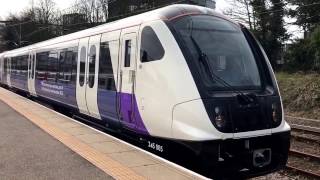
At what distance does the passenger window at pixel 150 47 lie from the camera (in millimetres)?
8312

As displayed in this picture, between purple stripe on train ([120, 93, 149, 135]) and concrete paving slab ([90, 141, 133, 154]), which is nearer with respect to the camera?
concrete paving slab ([90, 141, 133, 154])

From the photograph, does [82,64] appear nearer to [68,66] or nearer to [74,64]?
[74,64]

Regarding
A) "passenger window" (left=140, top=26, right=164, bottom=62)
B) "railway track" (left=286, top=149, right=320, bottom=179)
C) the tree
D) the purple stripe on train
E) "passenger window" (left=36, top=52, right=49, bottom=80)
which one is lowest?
"railway track" (left=286, top=149, right=320, bottom=179)

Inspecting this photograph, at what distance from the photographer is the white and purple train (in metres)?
7.45

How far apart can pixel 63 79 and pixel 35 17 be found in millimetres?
60981

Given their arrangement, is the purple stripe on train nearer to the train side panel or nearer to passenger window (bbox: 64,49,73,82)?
the train side panel

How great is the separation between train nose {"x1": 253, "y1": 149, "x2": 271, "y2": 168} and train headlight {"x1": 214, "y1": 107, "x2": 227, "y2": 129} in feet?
2.72

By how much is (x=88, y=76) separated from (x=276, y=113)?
5.18 m

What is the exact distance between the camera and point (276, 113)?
8.22 m

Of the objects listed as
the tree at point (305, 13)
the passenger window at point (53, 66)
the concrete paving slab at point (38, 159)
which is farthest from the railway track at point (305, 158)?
the tree at point (305, 13)

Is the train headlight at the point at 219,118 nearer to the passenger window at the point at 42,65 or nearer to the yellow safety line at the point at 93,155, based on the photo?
the yellow safety line at the point at 93,155

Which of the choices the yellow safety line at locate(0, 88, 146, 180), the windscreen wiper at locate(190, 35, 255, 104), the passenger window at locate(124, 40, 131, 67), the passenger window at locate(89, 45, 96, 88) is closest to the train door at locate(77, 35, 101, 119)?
the passenger window at locate(89, 45, 96, 88)

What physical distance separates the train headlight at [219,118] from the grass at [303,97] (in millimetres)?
14414

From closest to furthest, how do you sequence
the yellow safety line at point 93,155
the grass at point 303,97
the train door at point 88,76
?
the yellow safety line at point 93,155, the train door at point 88,76, the grass at point 303,97
